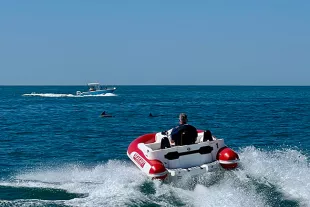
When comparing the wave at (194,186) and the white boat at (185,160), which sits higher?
the white boat at (185,160)

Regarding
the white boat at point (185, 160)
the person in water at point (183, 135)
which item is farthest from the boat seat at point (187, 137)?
the white boat at point (185, 160)

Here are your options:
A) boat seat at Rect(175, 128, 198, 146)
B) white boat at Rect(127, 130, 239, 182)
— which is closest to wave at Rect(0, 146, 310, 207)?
white boat at Rect(127, 130, 239, 182)

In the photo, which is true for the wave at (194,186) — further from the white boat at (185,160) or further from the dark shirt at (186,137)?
the dark shirt at (186,137)

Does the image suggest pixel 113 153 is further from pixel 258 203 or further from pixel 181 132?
pixel 258 203

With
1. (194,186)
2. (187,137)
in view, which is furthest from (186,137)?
(194,186)

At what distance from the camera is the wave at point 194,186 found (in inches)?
379

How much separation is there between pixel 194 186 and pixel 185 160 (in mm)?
758

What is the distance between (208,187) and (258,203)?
1.28 metres

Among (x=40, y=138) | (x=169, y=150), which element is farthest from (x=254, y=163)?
(x=40, y=138)

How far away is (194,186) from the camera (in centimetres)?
1041

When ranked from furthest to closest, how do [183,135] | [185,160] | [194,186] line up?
[183,135] < [185,160] < [194,186]

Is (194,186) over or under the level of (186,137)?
under

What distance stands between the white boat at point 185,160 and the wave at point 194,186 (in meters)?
0.20

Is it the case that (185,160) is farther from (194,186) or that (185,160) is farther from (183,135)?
(194,186)
